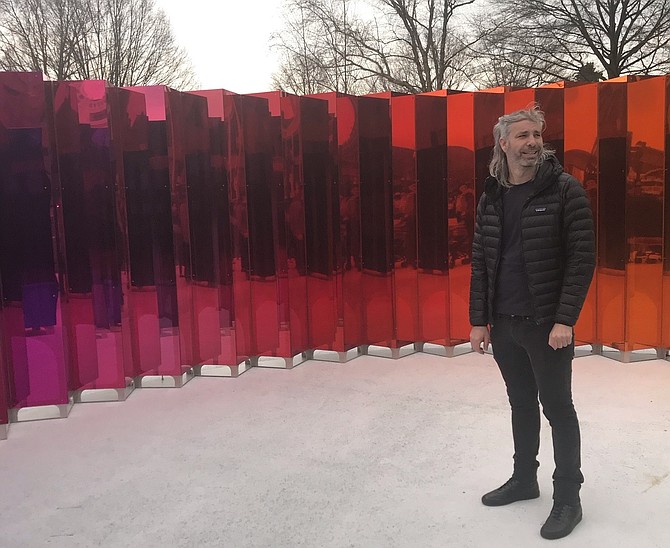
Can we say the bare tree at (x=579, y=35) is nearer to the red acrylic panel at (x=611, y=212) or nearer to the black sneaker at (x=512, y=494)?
the red acrylic panel at (x=611, y=212)

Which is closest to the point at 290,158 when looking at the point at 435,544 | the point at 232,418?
the point at 232,418

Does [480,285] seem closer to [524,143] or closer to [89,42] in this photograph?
[524,143]

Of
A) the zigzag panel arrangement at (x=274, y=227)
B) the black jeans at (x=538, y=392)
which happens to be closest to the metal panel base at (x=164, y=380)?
the zigzag panel arrangement at (x=274, y=227)

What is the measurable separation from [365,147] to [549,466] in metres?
3.21

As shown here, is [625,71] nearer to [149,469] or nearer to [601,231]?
[601,231]

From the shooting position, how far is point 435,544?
2.56 meters

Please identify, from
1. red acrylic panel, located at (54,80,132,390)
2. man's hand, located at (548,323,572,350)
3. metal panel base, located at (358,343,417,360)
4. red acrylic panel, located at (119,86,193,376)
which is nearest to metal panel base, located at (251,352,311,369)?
metal panel base, located at (358,343,417,360)

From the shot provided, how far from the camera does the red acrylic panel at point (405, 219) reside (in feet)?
17.8

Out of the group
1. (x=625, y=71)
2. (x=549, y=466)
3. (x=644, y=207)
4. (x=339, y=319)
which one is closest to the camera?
(x=549, y=466)

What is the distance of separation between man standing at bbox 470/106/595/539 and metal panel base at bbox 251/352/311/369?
2.85 m

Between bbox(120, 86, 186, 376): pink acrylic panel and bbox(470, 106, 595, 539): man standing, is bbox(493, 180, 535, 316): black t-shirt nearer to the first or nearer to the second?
bbox(470, 106, 595, 539): man standing

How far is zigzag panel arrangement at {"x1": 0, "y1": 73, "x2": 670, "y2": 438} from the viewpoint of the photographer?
439 cm

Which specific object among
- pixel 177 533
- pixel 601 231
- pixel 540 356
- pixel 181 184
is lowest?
Result: pixel 177 533

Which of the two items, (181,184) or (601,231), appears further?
(601,231)
